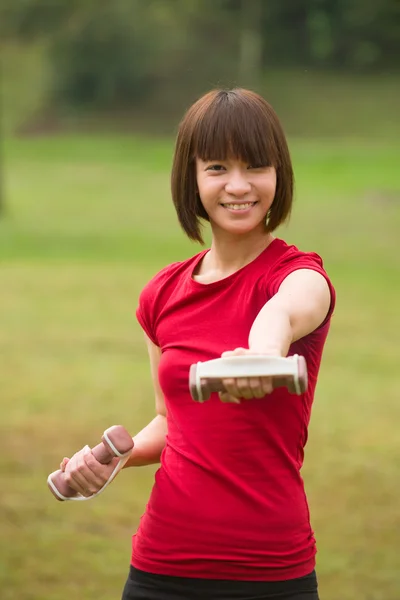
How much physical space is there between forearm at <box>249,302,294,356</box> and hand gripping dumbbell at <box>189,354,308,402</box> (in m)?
0.17

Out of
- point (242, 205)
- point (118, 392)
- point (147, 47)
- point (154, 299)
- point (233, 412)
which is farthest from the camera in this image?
point (147, 47)

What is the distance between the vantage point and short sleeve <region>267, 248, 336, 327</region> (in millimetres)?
2705

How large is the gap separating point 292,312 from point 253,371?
40 centimetres

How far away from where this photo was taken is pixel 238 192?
2.79 meters

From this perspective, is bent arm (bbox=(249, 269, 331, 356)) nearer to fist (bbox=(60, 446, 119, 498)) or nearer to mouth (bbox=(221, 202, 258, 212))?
mouth (bbox=(221, 202, 258, 212))

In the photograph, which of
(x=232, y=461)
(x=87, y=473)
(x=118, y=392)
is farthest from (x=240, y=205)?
(x=118, y=392)

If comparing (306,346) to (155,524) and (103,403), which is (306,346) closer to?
(155,524)

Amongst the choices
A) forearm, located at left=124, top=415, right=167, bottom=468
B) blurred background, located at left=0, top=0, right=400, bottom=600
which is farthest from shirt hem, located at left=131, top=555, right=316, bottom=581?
blurred background, located at left=0, top=0, right=400, bottom=600

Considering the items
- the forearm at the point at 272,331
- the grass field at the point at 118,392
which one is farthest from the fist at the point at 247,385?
the grass field at the point at 118,392

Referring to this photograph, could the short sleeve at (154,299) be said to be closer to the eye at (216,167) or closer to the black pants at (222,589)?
the eye at (216,167)

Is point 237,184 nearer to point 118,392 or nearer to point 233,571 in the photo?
point 233,571

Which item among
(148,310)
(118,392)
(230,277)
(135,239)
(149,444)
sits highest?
(230,277)

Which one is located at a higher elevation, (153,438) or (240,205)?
(240,205)

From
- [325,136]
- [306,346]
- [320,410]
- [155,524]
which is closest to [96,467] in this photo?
[155,524]
